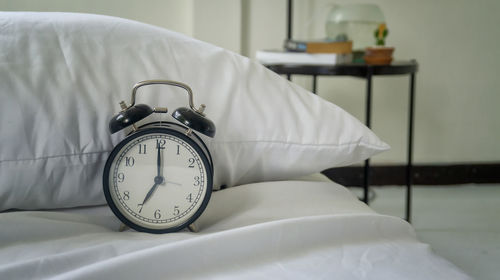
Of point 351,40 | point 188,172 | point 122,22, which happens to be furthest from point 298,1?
point 188,172

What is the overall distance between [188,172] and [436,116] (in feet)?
6.00

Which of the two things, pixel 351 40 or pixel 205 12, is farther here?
pixel 205 12

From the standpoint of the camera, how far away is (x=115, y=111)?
717mm

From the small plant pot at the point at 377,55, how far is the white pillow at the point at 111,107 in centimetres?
85

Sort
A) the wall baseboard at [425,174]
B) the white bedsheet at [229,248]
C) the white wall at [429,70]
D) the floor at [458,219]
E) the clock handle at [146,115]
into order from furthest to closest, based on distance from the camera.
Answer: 1. the wall baseboard at [425,174]
2. the white wall at [429,70]
3. the floor at [458,219]
4. the clock handle at [146,115]
5. the white bedsheet at [229,248]

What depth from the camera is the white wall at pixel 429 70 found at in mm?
2143

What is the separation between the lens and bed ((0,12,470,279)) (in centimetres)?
57

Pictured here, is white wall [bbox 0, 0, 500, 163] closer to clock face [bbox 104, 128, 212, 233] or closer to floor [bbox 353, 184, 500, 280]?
floor [bbox 353, 184, 500, 280]

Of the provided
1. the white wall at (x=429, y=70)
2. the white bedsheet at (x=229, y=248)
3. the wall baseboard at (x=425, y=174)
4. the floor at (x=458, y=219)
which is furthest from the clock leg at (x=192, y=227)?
the wall baseboard at (x=425, y=174)

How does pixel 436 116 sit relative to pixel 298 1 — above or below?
below

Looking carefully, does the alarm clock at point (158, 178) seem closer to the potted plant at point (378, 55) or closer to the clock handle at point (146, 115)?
the clock handle at point (146, 115)

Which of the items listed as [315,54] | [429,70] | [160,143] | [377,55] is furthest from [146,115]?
[429,70]

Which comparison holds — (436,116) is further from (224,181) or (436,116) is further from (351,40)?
(224,181)

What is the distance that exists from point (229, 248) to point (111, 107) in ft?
0.84
